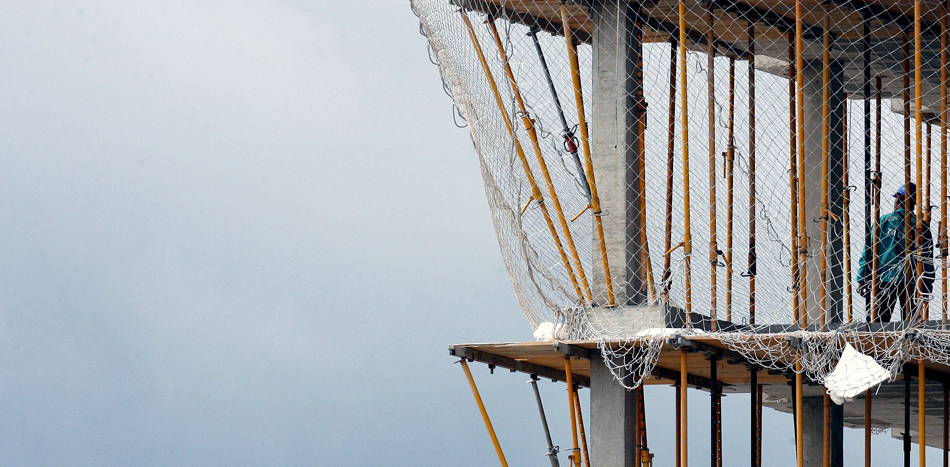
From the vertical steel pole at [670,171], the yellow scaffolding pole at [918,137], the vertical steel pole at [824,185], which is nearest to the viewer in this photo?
the yellow scaffolding pole at [918,137]

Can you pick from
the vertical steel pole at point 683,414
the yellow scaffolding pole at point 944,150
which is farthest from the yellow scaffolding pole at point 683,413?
the yellow scaffolding pole at point 944,150

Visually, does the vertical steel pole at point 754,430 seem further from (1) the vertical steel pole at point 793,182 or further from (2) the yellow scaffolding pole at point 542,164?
(2) the yellow scaffolding pole at point 542,164

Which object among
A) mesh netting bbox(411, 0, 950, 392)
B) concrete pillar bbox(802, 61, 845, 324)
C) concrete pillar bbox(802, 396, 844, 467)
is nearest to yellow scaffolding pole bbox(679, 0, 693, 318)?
mesh netting bbox(411, 0, 950, 392)

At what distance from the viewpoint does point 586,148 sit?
18.6 metres

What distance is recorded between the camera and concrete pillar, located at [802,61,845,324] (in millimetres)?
21344

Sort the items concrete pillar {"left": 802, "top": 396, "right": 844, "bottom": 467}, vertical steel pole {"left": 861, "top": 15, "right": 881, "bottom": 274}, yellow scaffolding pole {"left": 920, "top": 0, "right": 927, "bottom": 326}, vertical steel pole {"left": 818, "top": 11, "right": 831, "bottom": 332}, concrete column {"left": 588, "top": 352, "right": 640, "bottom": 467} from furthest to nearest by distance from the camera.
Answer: concrete pillar {"left": 802, "top": 396, "right": 844, "bottom": 467} < vertical steel pole {"left": 861, "top": 15, "right": 881, "bottom": 274} < vertical steel pole {"left": 818, "top": 11, "right": 831, "bottom": 332} < concrete column {"left": 588, "top": 352, "right": 640, "bottom": 467} < yellow scaffolding pole {"left": 920, "top": 0, "right": 927, "bottom": 326}

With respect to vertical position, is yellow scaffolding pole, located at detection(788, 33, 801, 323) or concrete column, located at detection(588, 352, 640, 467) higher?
yellow scaffolding pole, located at detection(788, 33, 801, 323)

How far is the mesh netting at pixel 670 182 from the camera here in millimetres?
17906

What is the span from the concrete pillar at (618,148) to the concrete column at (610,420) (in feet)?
3.49

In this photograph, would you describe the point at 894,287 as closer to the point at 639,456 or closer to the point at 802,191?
the point at 802,191

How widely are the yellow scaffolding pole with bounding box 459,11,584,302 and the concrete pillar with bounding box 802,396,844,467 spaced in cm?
617

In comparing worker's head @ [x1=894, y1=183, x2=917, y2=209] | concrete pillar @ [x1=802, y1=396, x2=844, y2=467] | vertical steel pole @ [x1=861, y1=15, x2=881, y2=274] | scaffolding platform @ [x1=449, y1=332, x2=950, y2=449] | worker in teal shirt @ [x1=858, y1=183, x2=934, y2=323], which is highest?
vertical steel pole @ [x1=861, y1=15, x2=881, y2=274]

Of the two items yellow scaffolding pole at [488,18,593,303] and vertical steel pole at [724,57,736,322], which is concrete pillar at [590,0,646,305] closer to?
yellow scaffolding pole at [488,18,593,303]

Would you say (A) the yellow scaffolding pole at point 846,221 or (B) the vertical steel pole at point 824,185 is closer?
(B) the vertical steel pole at point 824,185
